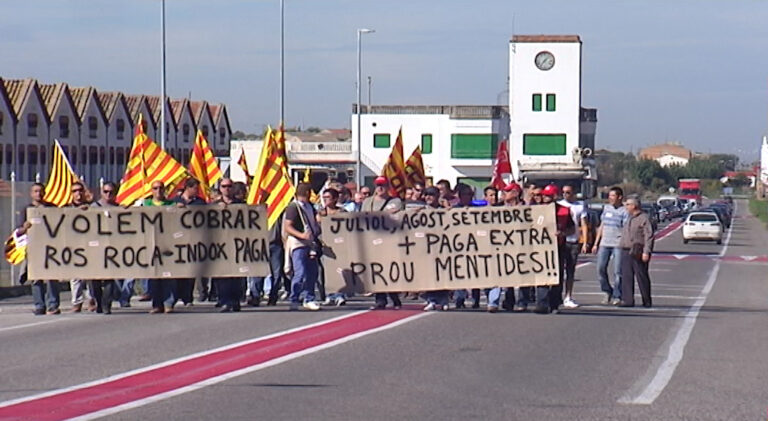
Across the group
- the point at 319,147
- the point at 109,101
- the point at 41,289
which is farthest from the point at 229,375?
the point at 319,147

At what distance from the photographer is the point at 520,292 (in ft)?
61.7

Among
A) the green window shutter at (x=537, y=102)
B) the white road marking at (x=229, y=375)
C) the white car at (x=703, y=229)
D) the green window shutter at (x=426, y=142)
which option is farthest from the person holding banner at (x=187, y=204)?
the green window shutter at (x=426, y=142)

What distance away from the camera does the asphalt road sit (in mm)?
10352

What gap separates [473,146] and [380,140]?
579cm

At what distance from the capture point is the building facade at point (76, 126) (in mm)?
56281

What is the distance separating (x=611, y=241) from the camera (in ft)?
67.6

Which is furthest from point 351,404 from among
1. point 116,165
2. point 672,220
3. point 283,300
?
point 672,220

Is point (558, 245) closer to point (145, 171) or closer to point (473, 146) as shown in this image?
point (145, 171)

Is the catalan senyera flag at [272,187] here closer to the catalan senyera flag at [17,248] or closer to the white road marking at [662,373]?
the catalan senyera flag at [17,248]

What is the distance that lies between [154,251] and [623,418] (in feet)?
33.2

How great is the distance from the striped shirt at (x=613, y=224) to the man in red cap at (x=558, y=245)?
5.16 feet

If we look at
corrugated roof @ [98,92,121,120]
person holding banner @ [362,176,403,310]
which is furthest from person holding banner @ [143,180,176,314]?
corrugated roof @ [98,92,121,120]

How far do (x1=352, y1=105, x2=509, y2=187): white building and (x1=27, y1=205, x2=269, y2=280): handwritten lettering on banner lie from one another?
6259 cm

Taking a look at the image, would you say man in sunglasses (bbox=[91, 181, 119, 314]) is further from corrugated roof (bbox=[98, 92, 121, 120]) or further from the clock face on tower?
the clock face on tower
